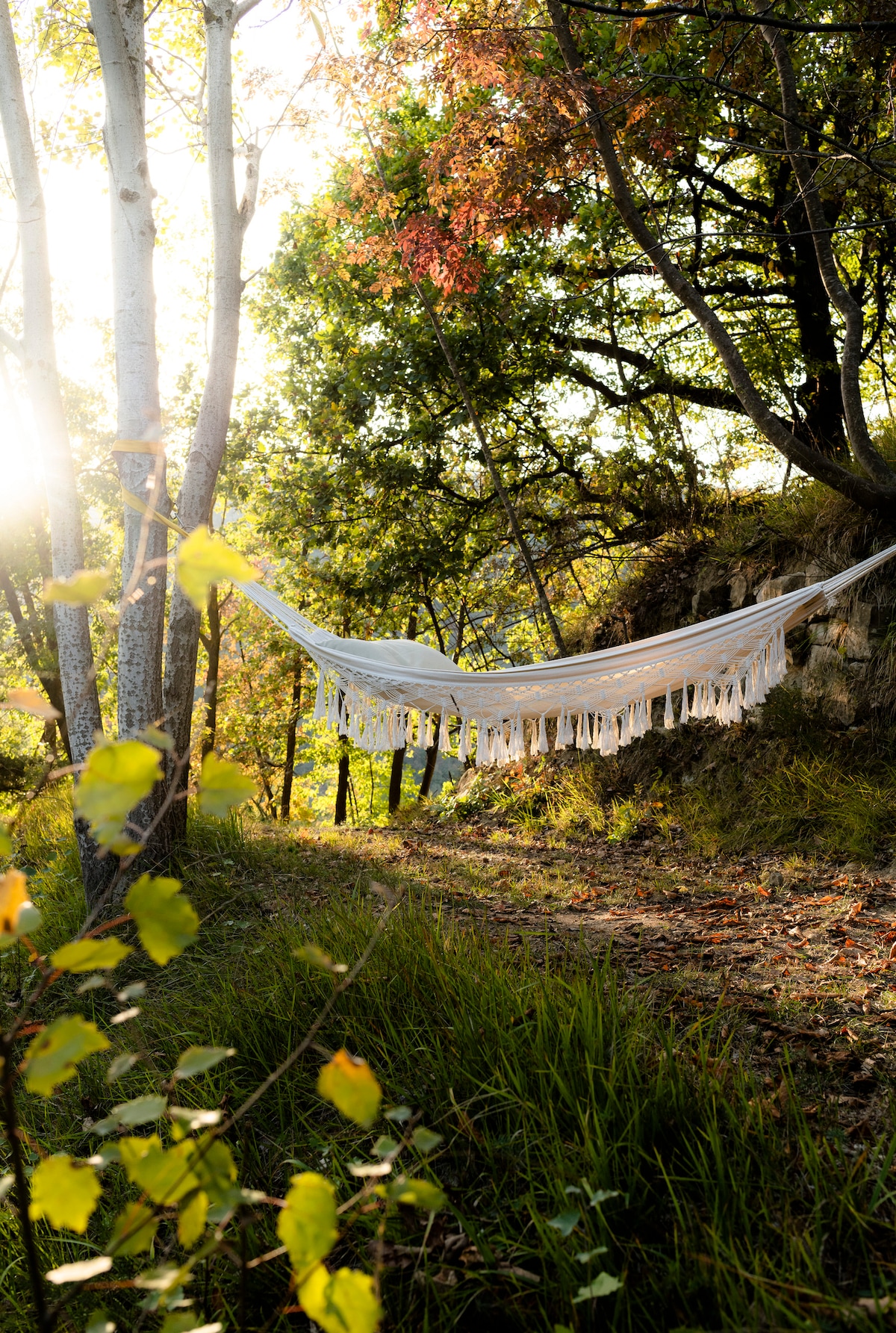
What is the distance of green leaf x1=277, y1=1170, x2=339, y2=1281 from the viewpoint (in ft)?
Result: 1.70

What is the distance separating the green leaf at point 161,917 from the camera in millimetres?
540

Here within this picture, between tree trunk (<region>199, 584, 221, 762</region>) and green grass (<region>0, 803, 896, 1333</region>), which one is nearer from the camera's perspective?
green grass (<region>0, 803, 896, 1333</region>)

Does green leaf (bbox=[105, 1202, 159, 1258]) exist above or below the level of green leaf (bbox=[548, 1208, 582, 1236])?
above

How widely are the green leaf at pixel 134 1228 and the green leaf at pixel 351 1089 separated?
0.69 feet

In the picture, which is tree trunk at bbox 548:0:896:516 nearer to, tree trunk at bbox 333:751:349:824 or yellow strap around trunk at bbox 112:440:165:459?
yellow strap around trunk at bbox 112:440:165:459

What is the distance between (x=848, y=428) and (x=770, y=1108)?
258 cm

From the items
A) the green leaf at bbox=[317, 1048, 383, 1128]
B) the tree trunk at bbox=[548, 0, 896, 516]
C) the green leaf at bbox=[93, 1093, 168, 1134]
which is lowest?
the green leaf at bbox=[93, 1093, 168, 1134]

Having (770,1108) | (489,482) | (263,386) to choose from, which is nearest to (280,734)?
(263,386)

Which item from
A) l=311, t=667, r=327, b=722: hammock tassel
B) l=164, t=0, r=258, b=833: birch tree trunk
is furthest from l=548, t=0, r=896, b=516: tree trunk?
l=311, t=667, r=327, b=722: hammock tassel

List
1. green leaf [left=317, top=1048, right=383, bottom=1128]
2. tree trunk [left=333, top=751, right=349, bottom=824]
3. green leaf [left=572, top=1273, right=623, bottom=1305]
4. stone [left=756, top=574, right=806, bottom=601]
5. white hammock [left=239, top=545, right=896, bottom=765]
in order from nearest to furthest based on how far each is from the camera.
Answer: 1. green leaf [left=317, top=1048, right=383, bottom=1128]
2. green leaf [left=572, top=1273, right=623, bottom=1305]
3. white hammock [left=239, top=545, right=896, bottom=765]
4. stone [left=756, top=574, right=806, bottom=601]
5. tree trunk [left=333, top=751, right=349, bottom=824]

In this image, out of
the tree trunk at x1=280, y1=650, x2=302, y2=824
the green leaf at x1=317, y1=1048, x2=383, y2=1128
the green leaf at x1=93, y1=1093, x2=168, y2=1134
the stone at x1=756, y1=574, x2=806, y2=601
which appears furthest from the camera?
the tree trunk at x1=280, y1=650, x2=302, y2=824

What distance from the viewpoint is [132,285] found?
2.76 metres

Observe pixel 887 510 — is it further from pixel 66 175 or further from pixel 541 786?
pixel 66 175

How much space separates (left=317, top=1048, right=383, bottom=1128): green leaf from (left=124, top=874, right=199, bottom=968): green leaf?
12cm
